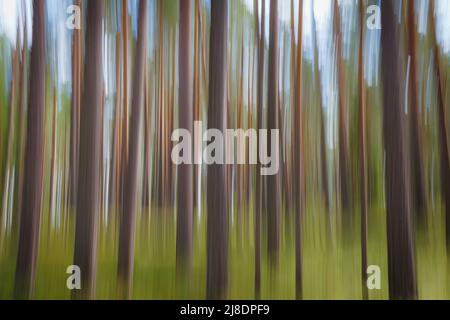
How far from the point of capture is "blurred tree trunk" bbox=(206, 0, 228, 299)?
5.75 ft

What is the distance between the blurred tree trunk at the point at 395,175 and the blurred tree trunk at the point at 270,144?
50 centimetres

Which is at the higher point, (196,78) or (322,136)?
(196,78)

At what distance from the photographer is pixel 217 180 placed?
1.78m

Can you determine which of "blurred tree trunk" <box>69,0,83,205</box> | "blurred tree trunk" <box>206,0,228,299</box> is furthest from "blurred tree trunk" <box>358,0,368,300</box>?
"blurred tree trunk" <box>69,0,83,205</box>

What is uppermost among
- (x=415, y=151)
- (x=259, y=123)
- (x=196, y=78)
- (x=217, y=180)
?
(x=196, y=78)

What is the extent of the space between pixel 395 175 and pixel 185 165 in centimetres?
98

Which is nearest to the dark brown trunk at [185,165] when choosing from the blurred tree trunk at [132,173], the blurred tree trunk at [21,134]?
the blurred tree trunk at [132,173]

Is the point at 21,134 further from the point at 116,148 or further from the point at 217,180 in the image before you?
the point at 217,180

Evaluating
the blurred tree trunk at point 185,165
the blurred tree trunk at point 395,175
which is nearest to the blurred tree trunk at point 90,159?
the blurred tree trunk at point 185,165

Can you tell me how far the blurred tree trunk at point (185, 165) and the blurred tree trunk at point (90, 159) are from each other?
0.38m

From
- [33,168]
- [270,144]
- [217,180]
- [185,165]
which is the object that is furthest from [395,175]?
[33,168]

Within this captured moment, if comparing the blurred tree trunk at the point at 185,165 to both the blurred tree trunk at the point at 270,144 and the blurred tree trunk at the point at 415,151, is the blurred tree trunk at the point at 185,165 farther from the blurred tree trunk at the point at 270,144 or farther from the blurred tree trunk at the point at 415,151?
the blurred tree trunk at the point at 415,151

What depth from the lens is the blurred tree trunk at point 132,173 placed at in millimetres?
1765
